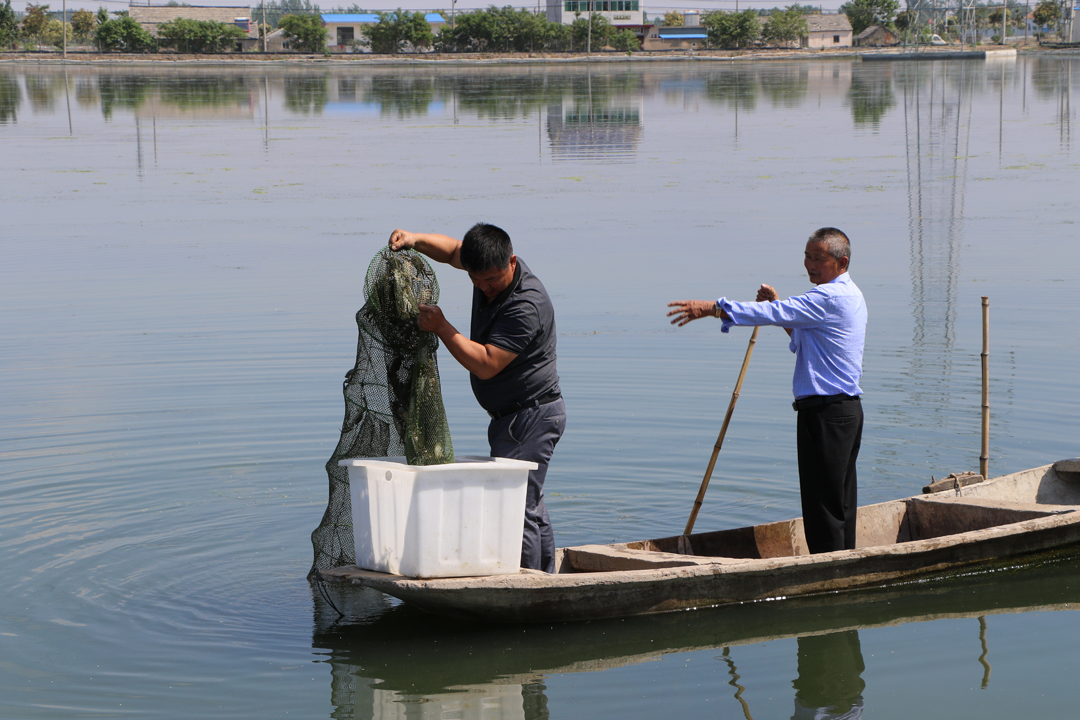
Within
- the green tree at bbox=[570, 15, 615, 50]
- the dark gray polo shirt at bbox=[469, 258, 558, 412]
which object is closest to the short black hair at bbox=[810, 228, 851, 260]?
the dark gray polo shirt at bbox=[469, 258, 558, 412]

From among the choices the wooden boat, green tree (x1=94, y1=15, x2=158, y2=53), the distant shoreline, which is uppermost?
green tree (x1=94, y1=15, x2=158, y2=53)

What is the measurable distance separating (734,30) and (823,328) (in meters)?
97.4

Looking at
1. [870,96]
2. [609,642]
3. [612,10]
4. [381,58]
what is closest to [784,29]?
[612,10]

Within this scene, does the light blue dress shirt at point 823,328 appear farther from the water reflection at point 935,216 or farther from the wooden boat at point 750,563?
the water reflection at point 935,216

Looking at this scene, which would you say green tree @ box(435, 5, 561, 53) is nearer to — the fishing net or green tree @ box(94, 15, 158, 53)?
green tree @ box(94, 15, 158, 53)

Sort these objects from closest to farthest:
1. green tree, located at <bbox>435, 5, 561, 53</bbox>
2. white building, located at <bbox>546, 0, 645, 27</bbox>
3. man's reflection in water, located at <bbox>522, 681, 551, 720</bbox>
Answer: man's reflection in water, located at <bbox>522, 681, 551, 720</bbox> → green tree, located at <bbox>435, 5, 561, 53</bbox> → white building, located at <bbox>546, 0, 645, 27</bbox>

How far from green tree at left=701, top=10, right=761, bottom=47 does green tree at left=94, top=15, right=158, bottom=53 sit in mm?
44356

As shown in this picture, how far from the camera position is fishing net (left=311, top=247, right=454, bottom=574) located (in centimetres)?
523

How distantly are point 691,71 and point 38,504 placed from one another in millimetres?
65448

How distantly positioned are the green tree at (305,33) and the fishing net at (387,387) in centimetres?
8897

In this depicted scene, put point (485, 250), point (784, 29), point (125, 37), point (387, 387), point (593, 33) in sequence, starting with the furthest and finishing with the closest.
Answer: point (784, 29)
point (593, 33)
point (125, 37)
point (387, 387)
point (485, 250)

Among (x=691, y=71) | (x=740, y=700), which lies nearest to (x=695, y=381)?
(x=740, y=700)

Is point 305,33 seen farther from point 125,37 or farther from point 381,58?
point 125,37

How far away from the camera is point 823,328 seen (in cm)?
530
